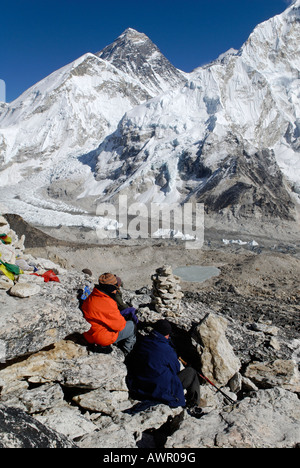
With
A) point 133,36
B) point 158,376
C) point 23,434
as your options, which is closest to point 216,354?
point 158,376

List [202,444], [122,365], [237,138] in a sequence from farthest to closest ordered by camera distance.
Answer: [237,138] < [122,365] < [202,444]

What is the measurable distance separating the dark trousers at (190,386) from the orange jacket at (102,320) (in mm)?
1051

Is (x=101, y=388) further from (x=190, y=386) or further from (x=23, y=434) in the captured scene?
(x=23, y=434)

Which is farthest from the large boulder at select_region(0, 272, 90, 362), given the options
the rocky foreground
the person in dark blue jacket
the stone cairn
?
the stone cairn

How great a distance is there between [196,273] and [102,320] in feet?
36.1

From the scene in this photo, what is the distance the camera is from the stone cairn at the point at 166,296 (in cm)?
604

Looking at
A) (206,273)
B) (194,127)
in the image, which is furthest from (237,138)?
(206,273)

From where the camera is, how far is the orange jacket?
162 inches

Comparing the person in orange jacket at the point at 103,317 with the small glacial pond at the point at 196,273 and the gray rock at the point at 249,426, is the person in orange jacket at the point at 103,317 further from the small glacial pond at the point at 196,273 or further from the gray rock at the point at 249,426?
the small glacial pond at the point at 196,273

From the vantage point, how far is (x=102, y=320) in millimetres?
4145

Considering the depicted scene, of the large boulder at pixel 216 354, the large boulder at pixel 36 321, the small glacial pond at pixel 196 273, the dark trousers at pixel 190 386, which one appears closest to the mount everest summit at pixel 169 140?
the small glacial pond at pixel 196 273

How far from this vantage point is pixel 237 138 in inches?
1623
